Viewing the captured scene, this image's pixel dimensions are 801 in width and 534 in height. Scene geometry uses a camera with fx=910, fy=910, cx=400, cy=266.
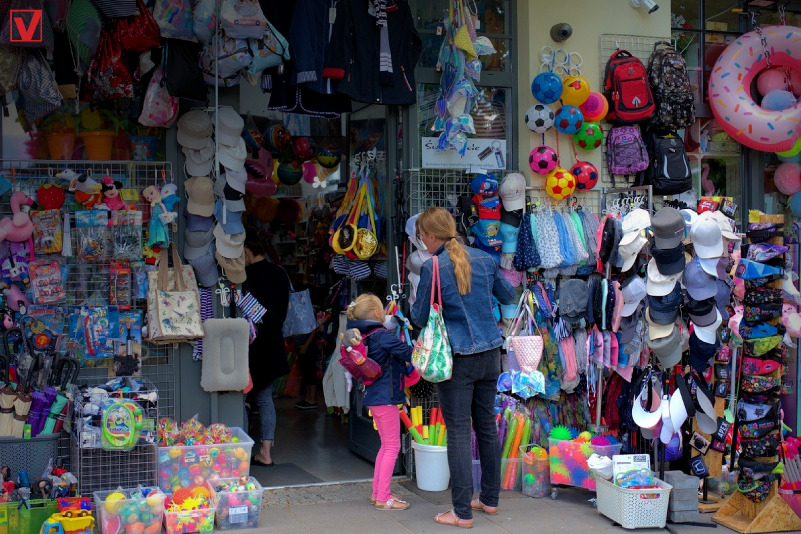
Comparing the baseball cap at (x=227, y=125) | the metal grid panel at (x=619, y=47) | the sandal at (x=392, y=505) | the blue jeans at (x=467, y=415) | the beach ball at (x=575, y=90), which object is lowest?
the sandal at (x=392, y=505)

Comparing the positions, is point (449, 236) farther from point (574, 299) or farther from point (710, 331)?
point (710, 331)

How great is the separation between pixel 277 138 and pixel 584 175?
3.35 metres

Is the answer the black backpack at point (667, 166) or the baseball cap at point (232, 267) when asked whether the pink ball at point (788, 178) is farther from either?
the baseball cap at point (232, 267)

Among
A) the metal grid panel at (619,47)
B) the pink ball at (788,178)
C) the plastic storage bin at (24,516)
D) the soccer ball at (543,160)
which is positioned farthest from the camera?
the pink ball at (788,178)

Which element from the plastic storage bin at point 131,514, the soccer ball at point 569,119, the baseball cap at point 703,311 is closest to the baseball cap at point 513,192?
the soccer ball at point 569,119

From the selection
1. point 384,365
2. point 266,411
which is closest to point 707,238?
point 384,365

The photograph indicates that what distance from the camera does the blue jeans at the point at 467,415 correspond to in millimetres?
5625

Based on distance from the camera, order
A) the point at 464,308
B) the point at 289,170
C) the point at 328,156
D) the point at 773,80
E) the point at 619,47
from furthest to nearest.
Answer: the point at 289,170
the point at 328,156
the point at 773,80
the point at 619,47
the point at 464,308

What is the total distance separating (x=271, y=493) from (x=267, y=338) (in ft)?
4.79

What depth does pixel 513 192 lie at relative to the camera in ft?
23.0

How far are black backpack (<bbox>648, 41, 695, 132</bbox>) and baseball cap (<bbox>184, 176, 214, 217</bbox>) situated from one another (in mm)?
3578

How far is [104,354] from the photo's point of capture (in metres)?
6.34

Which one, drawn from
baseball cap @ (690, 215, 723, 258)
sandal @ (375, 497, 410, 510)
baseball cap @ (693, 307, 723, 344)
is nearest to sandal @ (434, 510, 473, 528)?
sandal @ (375, 497, 410, 510)

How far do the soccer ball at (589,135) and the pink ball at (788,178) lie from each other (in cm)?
193
